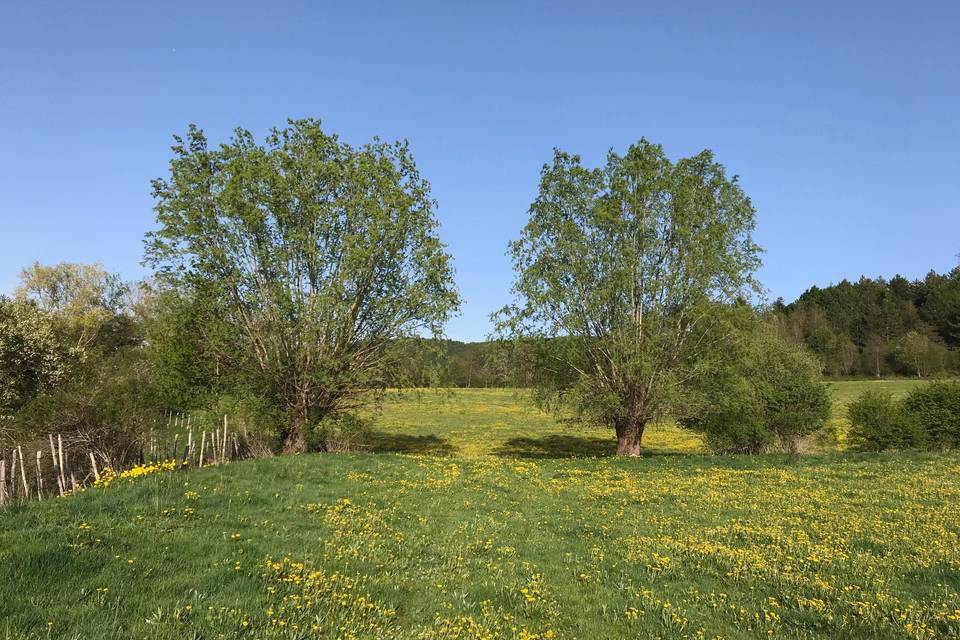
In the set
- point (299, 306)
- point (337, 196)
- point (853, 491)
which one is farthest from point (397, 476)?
point (853, 491)

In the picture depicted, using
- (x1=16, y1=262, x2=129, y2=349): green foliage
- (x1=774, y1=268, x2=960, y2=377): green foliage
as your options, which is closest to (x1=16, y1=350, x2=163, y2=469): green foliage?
(x1=16, y1=262, x2=129, y2=349): green foliage

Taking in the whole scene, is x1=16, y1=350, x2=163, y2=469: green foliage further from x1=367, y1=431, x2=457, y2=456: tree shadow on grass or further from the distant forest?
the distant forest

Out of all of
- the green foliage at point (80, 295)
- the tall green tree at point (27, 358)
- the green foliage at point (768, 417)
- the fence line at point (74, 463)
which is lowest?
the green foliage at point (768, 417)

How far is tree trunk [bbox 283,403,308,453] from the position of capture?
26703 millimetres

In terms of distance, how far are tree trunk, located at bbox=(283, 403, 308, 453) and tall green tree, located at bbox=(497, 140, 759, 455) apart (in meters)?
11.9

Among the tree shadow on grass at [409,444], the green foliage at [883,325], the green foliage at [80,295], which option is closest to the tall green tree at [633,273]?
the tree shadow on grass at [409,444]

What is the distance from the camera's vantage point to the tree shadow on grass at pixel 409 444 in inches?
1670

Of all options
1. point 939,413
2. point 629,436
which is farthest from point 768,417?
point 629,436

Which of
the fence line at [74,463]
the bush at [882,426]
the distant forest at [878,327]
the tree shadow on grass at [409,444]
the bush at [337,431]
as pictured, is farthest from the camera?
the distant forest at [878,327]

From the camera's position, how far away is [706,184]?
29.5 meters

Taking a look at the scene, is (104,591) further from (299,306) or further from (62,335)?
(62,335)

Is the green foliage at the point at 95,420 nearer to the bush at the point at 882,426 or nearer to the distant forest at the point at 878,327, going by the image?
the bush at the point at 882,426

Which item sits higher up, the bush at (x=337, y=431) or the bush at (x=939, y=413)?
the bush at (x=337, y=431)

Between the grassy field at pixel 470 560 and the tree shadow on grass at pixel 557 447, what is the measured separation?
74.9ft
